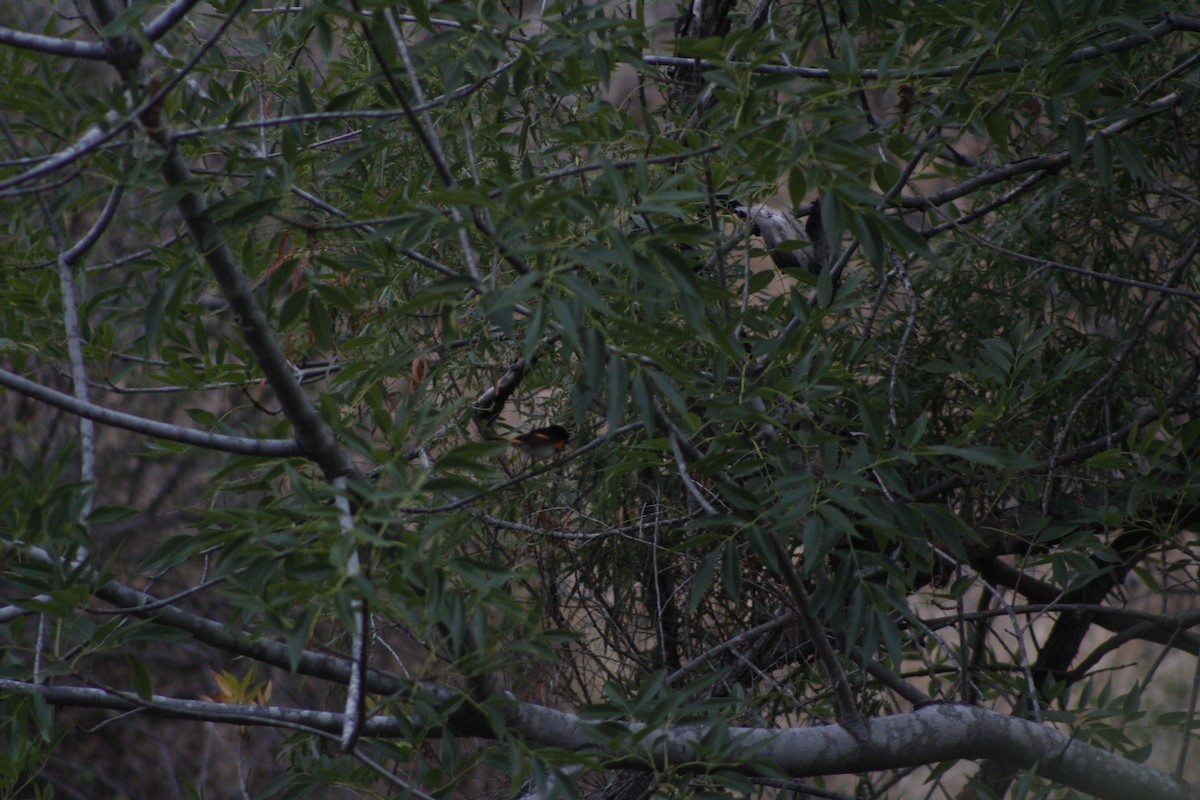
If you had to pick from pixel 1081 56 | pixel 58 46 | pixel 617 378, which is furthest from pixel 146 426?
pixel 1081 56

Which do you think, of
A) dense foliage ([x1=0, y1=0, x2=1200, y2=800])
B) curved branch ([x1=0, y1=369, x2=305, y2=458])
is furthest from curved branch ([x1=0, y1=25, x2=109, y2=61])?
curved branch ([x1=0, y1=369, x2=305, y2=458])

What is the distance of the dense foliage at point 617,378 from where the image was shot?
1.20 m

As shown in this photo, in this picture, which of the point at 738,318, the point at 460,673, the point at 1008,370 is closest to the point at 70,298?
the point at 460,673

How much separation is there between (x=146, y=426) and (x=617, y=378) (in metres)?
0.55

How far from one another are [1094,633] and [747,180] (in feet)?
13.5

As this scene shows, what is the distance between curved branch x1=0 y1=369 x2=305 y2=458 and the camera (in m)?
1.19

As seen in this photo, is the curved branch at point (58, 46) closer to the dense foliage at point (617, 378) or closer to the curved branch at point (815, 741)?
the dense foliage at point (617, 378)

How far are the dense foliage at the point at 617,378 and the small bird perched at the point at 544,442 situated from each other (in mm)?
56

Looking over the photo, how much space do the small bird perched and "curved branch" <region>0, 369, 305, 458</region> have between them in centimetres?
80

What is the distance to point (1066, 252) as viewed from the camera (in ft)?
7.46

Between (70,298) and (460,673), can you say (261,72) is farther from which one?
(460,673)

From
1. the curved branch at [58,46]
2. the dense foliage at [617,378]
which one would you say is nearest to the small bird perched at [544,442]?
the dense foliage at [617,378]

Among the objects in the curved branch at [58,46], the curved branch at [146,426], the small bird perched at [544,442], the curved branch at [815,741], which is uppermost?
the small bird perched at [544,442]

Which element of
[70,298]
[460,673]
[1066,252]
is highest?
[1066,252]
